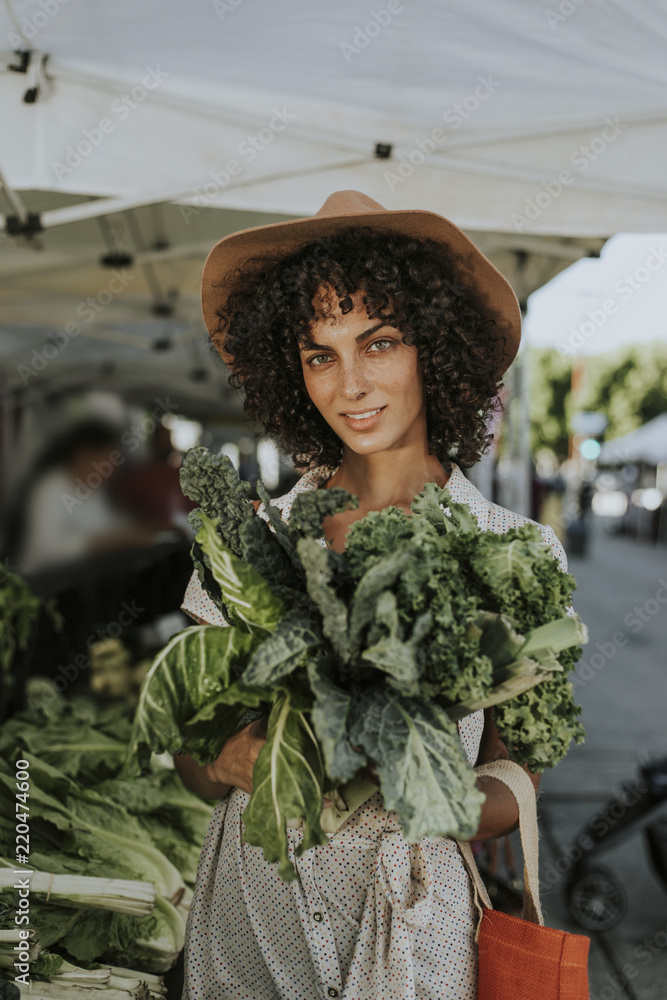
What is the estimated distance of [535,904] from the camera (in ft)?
4.62

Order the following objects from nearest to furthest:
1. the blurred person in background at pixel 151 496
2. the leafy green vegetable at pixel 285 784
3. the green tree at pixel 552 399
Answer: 1. the leafy green vegetable at pixel 285 784
2. the blurred person in background at pixel 151 496
3. the green tree at pixel 552 399

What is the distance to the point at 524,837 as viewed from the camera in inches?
56.1

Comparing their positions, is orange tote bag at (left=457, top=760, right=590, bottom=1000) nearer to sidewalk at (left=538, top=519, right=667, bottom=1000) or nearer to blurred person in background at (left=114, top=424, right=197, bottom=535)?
sidewalk at (left=538, top=519, right=667, bottom=1000)

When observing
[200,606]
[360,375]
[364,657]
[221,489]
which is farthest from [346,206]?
[364,657]

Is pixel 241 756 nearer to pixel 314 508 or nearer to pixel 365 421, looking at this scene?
pixel 314 508

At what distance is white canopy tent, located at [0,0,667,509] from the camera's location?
222 cm

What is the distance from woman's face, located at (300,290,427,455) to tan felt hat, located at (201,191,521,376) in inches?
6.4

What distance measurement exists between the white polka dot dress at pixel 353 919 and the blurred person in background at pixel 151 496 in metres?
3.43

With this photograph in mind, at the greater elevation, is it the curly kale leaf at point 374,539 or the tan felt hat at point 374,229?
the tan felt hat at point 374,229

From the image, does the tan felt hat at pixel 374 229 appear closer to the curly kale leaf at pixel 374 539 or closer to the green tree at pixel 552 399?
the curly kale leaf at pixel 374 539

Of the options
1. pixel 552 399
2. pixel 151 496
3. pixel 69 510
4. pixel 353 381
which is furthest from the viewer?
pixel 552 399

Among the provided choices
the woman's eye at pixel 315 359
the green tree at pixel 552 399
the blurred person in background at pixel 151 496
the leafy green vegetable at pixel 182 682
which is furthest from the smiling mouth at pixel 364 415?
the green tree at pixel 552 399

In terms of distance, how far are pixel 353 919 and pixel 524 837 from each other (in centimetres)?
35

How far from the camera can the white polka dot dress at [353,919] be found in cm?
138
